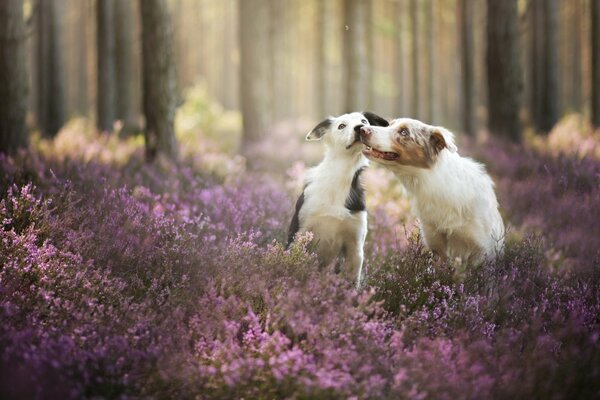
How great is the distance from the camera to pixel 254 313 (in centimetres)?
441

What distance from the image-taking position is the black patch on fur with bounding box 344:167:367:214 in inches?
219

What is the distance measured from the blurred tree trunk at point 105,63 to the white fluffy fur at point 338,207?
11071 mm

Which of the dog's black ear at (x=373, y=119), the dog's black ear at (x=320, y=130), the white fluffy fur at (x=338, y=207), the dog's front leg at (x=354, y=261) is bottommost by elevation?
the dog's front leg at (x=354, y=261)

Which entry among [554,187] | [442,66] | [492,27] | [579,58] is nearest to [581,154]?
[554,187]

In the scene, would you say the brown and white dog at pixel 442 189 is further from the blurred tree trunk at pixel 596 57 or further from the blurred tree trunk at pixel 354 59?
the blurred tree trunk at pixel 596 57

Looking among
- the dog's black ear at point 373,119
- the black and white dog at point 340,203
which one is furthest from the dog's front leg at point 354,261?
the dog's black ear at point 373,119

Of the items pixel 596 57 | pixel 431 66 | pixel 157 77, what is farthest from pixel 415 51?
pixel 157 77

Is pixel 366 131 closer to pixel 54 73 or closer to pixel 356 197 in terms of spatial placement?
pixel 356 197

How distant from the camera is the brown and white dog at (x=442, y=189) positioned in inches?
213

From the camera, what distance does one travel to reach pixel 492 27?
1268 cm

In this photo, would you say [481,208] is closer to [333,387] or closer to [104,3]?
[333,387]

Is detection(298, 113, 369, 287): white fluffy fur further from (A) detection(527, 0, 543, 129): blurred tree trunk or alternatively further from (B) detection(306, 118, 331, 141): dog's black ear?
(A) detection(527, 0, 543, 129): blurred tree trunk

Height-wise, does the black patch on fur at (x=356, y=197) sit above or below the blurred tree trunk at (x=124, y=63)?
below

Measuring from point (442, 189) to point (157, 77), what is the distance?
5.77 meters
